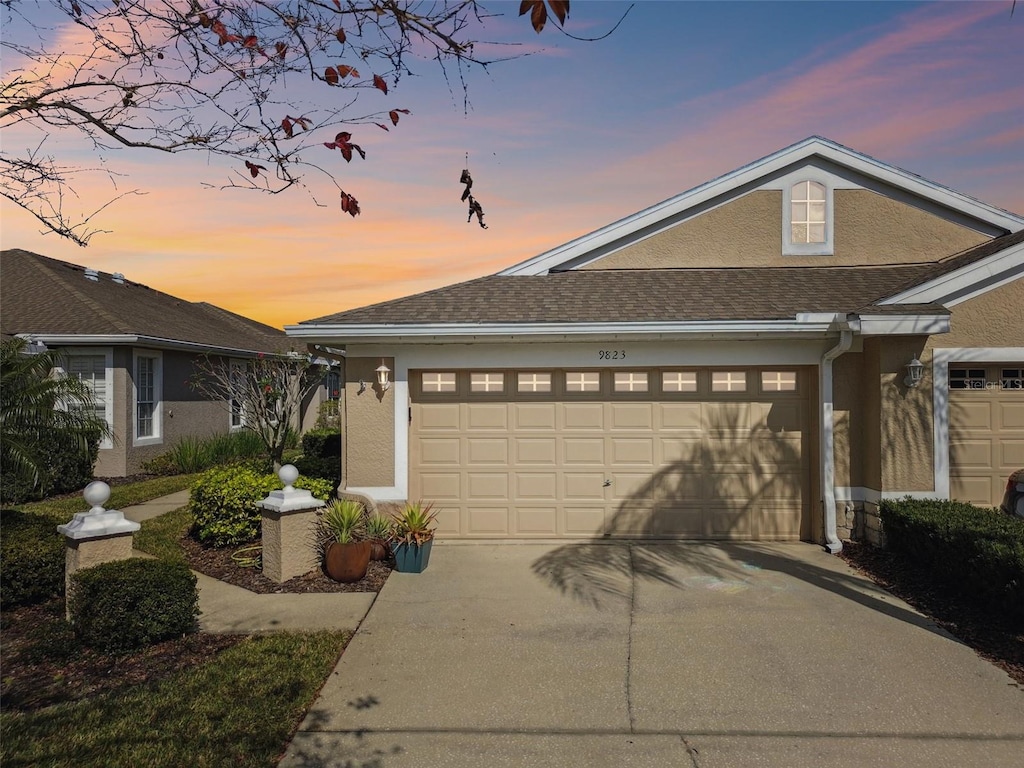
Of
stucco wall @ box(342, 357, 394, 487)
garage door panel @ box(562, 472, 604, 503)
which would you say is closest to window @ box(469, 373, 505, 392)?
stucco wall @ box(342, 357, 394, 487)

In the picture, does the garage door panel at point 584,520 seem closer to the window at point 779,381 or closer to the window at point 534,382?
the window at point 534,382

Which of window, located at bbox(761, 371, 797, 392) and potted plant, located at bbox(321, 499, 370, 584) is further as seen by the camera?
window, located at bbox(761, 371, 797, 392)

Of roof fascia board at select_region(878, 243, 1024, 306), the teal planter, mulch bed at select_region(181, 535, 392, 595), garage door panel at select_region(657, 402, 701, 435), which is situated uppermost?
roof fascia board at select_region(878, 243, 1024, 306)

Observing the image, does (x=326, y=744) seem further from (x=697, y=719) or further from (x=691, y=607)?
(x=691, y=607)

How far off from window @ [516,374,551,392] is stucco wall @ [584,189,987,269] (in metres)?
2.97

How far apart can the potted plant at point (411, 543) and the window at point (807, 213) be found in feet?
25.3

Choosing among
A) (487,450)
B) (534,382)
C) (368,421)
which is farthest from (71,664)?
(534,382)

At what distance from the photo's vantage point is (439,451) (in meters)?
9.16

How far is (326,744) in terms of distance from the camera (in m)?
4.18

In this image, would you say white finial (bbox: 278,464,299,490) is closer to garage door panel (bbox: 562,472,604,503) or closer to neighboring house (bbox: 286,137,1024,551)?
neighboring house (bbox: 286,137,1024,551)

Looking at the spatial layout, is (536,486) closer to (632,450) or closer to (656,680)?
(632,450)

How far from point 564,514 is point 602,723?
4.66 meters

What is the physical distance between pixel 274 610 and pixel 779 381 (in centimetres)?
688

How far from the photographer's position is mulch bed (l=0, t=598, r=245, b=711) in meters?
4.93
